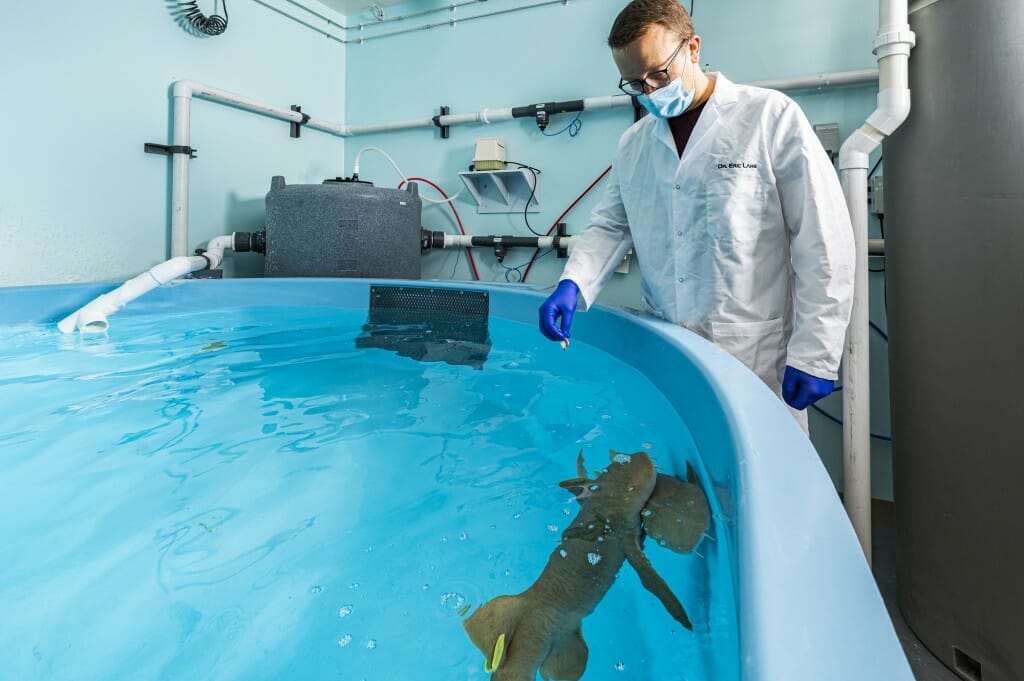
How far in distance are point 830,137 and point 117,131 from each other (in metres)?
2.77

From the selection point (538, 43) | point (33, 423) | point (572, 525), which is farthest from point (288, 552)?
point (538, 43)

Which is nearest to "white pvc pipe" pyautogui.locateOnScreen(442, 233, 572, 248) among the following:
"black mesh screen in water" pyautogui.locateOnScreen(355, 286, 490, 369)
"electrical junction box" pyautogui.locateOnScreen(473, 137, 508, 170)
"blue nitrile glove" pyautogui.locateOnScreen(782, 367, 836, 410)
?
"electrical junction box" pyautogui.locateOnScreen(473, 137, 508, 170)

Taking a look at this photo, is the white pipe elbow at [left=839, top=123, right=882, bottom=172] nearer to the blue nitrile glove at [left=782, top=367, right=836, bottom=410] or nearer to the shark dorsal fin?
the blue nitrile glove at [left=782, top=367, right=836, bottom=410]

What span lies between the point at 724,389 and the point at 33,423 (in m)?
1.19

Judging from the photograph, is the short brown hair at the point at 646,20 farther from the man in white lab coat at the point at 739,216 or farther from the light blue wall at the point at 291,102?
the light blue wall at the point at 291,102

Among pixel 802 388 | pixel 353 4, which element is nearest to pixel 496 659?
pixel 802 388

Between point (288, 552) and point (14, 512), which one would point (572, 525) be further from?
point (14, 512)

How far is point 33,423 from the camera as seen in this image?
97 cm

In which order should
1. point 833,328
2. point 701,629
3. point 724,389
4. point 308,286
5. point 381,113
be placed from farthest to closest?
point 381,113 < point 308,286 < point 833,328 < point 724,389 < point 701,629

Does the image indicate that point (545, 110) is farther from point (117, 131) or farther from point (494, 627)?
point (494, 627)

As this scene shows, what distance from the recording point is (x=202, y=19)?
230 cm

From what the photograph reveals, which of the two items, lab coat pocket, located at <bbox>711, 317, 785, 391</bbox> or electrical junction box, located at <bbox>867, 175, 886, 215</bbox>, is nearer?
lab coat pocket, located at <bbox>711, 317, 785, 391</bbox>

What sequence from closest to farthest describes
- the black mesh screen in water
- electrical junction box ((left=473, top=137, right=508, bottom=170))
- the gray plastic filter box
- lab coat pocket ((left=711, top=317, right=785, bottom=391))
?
lab coat pocket ((left=711, top=317, right=785, bottom=391)), the black mesh screen in water, the gray plastic filter box, electrical junction box ((left=473, top=137, right=508, bottom=170))

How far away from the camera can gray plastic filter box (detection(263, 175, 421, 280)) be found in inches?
87.1
